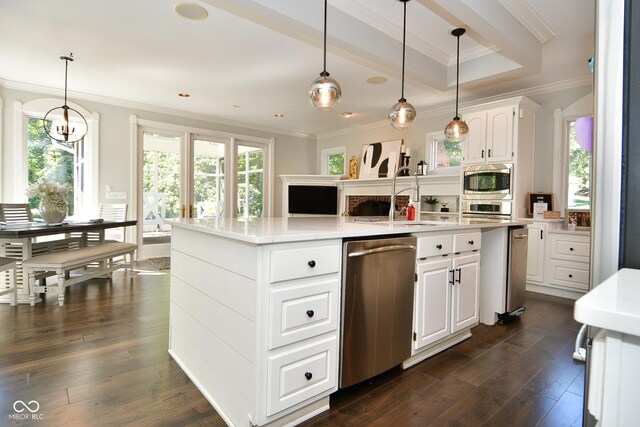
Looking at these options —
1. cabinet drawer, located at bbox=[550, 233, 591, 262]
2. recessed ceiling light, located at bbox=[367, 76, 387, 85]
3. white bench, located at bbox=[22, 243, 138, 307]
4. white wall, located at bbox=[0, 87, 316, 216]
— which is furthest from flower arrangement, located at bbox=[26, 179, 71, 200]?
cabinet drawer, located at bbox=[550, 233, 591, 262]

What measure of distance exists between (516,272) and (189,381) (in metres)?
2.84

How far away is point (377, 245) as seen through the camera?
6.12 ft

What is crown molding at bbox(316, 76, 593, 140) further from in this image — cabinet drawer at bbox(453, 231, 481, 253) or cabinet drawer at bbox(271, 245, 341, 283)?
cabinet drawer at bbox(271, 245, 341, 283)

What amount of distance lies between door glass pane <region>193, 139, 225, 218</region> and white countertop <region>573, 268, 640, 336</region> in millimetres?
6461

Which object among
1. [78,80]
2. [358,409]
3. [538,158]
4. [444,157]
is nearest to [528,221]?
[538,158]

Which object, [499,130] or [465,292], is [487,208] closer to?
[499,130]

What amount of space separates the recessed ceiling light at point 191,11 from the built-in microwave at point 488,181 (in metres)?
3.71

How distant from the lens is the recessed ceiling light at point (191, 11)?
279cm

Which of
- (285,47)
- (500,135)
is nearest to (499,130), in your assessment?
(500,135)

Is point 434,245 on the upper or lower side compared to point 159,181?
lower

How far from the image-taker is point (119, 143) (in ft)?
18.0

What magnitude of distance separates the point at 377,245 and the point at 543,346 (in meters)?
1.76

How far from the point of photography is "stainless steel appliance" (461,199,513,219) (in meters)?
4.37

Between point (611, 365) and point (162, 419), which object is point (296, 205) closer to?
point (162, 419)
